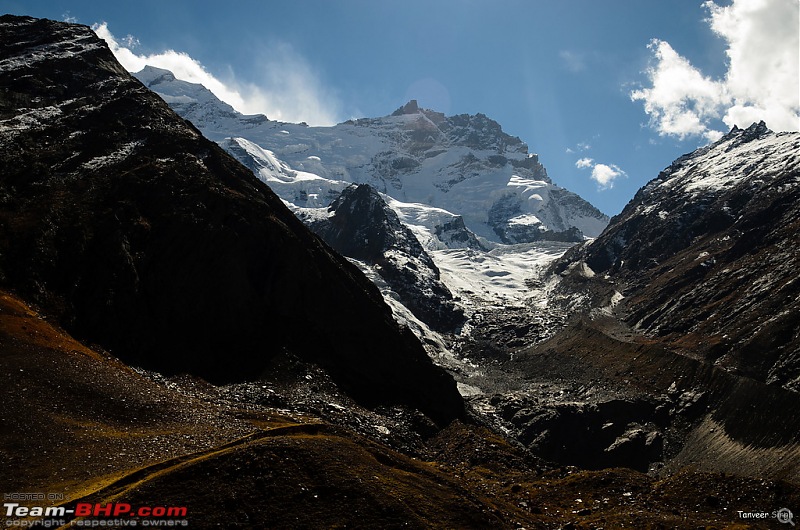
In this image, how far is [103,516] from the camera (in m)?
28.5

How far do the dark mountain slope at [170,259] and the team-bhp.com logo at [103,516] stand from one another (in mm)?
41522

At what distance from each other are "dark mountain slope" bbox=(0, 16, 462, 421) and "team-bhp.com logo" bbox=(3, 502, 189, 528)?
41.5m

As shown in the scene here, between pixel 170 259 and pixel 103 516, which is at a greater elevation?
pixel 170 259

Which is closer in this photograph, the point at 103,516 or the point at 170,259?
the point at 103,516

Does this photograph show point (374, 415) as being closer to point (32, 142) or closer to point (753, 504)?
point (753, 504)

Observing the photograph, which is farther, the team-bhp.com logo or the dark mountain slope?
the dark mountain slope

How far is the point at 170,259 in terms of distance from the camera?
86812 mm

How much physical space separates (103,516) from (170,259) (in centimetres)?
6331

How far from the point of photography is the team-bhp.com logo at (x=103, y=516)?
28.1m

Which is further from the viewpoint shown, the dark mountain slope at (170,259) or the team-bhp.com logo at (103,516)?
the dark mountain slope at (170,259)

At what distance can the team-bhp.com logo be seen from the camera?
28078 mm

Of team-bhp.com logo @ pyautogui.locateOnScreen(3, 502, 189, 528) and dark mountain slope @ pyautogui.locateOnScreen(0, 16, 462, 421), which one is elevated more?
dark mountain slope @ pyautogui.locateOnScreen(0, 16, 462, 421)

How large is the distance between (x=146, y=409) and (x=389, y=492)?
28.1 m

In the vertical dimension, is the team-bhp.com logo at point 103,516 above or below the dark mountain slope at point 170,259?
below
